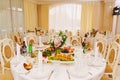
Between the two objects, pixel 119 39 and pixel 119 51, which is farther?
pixel 119 39

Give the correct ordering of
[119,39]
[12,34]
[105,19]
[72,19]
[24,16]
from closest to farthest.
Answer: [119,39]
[12,34]
[24,16]
[105,19]
[72,19]

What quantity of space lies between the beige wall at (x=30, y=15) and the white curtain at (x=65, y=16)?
847 millimetres

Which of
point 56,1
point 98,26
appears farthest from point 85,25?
point 56,1

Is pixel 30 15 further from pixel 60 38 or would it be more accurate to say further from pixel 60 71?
pixel 60 71

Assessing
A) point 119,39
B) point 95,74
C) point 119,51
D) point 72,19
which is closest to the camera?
point 95,74

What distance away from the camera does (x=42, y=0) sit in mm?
6738

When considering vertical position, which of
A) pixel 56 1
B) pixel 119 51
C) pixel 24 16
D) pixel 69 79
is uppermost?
pixel 56 1

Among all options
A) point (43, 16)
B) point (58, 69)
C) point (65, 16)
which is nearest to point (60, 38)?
point (58, 69)

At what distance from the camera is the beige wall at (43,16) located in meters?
7.25

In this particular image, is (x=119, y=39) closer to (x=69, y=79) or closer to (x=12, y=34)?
(x=69, y=79)

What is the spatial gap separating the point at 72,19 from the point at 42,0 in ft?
6.11

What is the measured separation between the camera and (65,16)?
7.21m

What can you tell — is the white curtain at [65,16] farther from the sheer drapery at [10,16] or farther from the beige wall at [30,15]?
the sheer drapery at [10,16]

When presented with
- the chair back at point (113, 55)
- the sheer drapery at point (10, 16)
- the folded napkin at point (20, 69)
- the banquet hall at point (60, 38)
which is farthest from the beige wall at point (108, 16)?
the folded napkin at point (20, 69)
